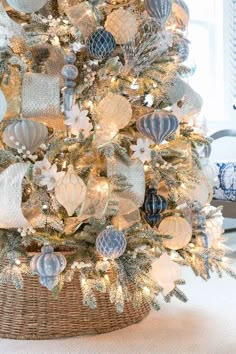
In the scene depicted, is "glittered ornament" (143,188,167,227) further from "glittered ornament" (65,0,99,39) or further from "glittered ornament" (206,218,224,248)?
"glittered ornament" (65,0,99,39)

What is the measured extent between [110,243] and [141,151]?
0.27 metres

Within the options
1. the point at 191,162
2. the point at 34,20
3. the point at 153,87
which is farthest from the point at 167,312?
the point at 34,20

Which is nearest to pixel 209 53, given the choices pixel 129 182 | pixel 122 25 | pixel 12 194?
pixel 122 25

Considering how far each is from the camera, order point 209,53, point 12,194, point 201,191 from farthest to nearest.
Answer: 1. point 209,53
2. point 201,191
3. point 12,194

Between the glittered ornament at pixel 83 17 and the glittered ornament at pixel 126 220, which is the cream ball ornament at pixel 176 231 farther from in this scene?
the glittered ornament at pixel 83 17

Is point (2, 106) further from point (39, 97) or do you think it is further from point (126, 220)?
point (126, 220)

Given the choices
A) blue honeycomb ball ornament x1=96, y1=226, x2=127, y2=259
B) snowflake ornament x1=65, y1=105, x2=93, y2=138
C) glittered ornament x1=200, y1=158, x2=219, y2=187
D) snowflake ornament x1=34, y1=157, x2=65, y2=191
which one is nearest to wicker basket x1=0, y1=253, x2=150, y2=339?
blue honeycomb ball ornament x1=96, y1=226, x2=127, y2=259

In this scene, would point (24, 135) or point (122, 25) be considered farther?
point (122, 25)

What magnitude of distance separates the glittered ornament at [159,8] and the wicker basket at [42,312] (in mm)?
720

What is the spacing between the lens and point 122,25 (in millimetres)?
1368

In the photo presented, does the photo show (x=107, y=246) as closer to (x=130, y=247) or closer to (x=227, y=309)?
(x=130, y=247)

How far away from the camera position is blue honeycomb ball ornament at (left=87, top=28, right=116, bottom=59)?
1.34 metres

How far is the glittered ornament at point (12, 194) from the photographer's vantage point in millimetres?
1219

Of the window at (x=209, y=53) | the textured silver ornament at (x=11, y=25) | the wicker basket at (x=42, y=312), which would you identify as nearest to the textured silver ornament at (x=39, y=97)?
the textured silver ornament at (x=11, y=25)
